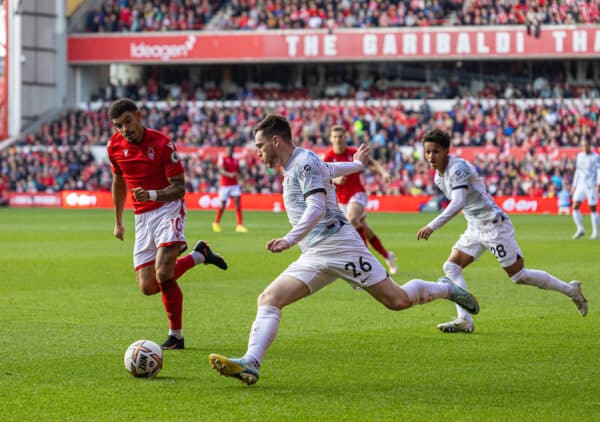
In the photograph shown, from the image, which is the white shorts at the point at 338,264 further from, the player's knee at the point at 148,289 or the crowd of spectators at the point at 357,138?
the crowd of spectators at the point at 357,138

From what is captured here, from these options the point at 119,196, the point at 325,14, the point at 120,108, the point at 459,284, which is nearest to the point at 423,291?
the point at 459,284

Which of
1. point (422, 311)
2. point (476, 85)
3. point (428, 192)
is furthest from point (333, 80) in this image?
point (422, 311)

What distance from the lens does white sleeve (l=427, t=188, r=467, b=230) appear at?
1098 cm

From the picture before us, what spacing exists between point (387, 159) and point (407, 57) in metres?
8.30

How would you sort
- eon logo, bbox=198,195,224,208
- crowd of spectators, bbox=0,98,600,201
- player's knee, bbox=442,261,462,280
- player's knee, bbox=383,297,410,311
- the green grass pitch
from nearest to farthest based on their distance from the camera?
the green grass pitch
player's knee, bbox=383,297,410,311
player's knee, bbox=442,261,462,280
crowd of spectators, bbox=0,98,600,201
eon logo, bbox=198,195,224,208

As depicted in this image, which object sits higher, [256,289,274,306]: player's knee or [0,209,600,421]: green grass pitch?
[256,289,274,306]: player's knee

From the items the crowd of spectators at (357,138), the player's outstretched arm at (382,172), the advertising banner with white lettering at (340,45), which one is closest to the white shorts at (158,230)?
the player's outstretched arm at (382,172)

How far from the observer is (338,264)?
28.0 ft

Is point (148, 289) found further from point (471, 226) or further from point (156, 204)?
point (471, 226)

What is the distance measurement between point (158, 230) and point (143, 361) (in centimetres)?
208

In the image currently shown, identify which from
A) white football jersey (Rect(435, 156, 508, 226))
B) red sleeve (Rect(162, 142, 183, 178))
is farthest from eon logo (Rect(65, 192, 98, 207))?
red sleeve (Rect(162, 142, 183, 178))

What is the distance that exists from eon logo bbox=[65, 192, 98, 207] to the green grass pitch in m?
31.5

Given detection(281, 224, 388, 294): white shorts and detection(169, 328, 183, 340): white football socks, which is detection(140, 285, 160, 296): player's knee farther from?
detection(281, 224, 388, 294): white shorts

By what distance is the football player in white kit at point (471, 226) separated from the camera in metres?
11.3
